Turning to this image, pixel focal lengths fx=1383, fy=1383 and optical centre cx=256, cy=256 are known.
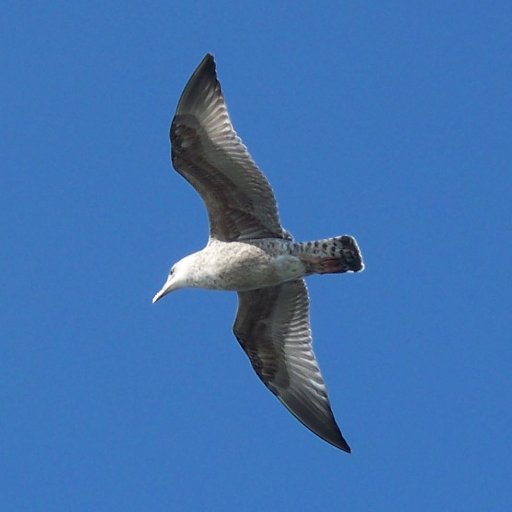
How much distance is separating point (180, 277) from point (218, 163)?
116 cm

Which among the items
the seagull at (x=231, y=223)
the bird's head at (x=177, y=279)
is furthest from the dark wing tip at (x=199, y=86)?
the bird's head at (x=177, y=279)

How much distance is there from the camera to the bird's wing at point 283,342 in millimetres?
13859

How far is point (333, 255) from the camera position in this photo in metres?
12.9

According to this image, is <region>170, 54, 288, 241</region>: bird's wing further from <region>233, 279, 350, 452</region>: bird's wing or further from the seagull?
<region>233, 279, 350, 452</region>: bird's wing

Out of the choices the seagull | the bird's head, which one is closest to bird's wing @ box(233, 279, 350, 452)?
the seagull

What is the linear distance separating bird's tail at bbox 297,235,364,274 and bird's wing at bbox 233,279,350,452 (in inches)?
38.7

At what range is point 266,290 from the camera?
13859 mm

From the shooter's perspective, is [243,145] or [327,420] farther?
[327,420]

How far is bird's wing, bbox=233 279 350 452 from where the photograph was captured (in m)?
13.9

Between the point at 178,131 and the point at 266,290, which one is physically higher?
the point at 178,131

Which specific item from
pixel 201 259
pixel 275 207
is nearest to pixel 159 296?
pixel 201 259

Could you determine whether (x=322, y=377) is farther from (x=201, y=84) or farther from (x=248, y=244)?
(x=201, y=84)

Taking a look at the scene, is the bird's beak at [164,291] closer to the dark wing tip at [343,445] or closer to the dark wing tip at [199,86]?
the dark wing tip at [199,86]

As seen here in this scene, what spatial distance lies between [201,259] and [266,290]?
1.08 meters
